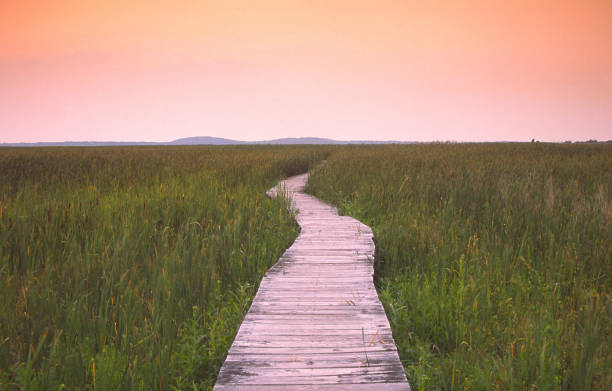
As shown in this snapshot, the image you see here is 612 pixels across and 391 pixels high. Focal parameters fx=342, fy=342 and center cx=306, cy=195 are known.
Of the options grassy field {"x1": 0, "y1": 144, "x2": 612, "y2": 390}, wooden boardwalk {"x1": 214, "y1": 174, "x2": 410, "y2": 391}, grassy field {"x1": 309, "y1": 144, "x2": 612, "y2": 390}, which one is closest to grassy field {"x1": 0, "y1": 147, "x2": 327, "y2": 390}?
grassy field {"x1": 0, "y1": 144, "x2": 612, "y2": 390}

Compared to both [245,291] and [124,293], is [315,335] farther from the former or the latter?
[124,293]

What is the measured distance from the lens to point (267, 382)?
190 cm

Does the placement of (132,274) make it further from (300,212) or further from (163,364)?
(300,212)

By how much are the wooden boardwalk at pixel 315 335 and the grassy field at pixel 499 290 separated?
32 centimetres

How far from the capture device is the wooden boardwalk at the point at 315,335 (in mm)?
1923

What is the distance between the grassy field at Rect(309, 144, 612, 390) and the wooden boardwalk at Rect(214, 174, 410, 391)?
1.04 ft

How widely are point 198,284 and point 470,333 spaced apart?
7.62 feet

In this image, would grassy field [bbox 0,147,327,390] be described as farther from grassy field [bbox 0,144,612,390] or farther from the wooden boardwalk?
the wooden boardwalk

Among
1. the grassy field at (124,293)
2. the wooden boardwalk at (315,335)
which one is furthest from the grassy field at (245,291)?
the wooden boardwalk at (315,335)

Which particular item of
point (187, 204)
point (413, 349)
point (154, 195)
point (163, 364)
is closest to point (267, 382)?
point (163, 364)

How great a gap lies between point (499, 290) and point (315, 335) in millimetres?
1898

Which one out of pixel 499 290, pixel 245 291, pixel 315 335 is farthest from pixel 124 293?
pixel 499 290

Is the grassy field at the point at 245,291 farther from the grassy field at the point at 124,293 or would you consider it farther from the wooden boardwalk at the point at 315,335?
the wooden boardwalk at the point at 315,335

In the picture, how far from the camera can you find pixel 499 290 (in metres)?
3.16
